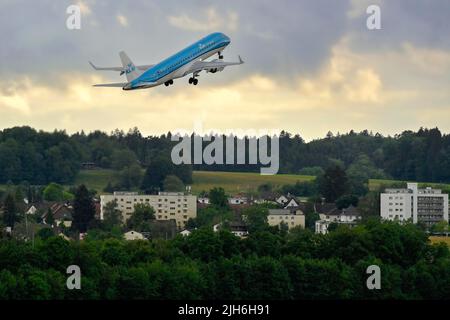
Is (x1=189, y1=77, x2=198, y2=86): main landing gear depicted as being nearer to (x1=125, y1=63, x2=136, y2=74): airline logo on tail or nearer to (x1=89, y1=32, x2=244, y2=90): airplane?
(x1=89, y1=32, x2=244, y2=90): airplane

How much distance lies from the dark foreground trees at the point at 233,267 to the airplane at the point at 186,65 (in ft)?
59.1

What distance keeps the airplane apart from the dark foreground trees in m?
18.0

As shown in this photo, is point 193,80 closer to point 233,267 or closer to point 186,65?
point 186,65

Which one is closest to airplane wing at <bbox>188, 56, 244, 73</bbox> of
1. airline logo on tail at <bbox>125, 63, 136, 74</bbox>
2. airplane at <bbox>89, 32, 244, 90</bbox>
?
airplane at <bbox>89, 32, 244, 90</bbox>

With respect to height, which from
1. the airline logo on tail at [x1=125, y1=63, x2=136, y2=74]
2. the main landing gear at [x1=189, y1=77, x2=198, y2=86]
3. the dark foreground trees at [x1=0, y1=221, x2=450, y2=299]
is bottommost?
the dark foreground trees at [x1=0, y1=221, x2=450, y2=299]

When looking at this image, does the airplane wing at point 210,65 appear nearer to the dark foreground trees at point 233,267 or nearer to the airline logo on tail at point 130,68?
the airline logo on tail at point 130,68

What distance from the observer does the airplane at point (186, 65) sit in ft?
472

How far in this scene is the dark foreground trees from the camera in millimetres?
157750

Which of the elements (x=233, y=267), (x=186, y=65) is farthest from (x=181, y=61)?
(x=233, y=267)

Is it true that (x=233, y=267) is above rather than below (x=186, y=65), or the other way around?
below

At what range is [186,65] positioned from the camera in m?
145

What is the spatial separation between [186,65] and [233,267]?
26678 mm
